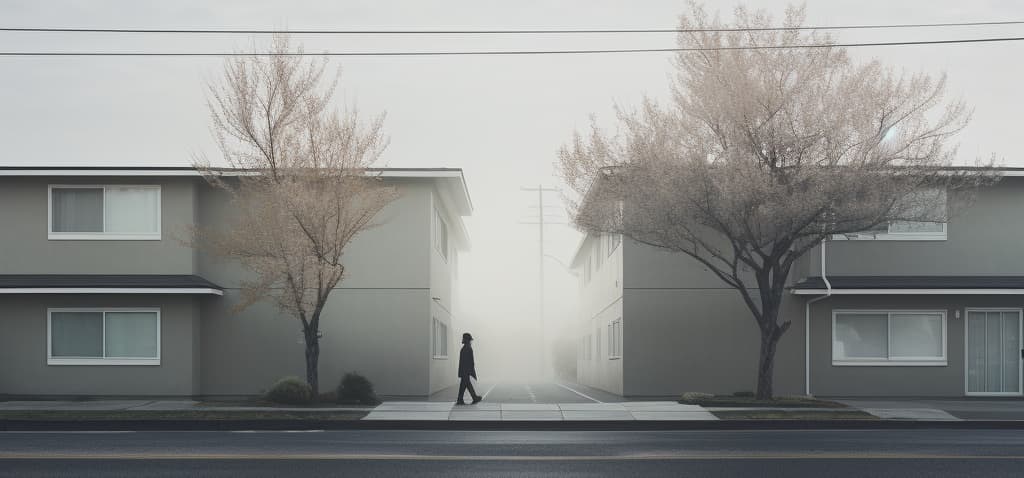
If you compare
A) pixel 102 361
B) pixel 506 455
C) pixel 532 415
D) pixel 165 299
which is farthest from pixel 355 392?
pixel 506 455

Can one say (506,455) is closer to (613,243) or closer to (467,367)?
(467,367)

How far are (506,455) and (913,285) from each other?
15.2 m

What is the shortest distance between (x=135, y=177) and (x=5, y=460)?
14357 mm

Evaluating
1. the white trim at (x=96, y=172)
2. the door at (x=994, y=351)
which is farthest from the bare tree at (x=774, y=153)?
the white trim at (x=96, y=172)

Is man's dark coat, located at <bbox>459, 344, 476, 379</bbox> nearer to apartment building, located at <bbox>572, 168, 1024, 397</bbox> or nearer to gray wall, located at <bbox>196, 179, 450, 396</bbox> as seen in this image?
gray wall, located at <bbox>196, 179, 450, 396</bbox>

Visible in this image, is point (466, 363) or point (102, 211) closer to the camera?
point (466, 363)

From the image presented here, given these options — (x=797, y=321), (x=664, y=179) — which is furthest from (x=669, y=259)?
(x=664, y=179)

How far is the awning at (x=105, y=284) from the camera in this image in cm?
2461

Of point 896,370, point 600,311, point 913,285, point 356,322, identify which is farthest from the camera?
point 600,311

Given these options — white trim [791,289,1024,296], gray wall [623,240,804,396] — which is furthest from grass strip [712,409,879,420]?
gray wall [623,240,804,396]

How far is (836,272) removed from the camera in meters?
26.6

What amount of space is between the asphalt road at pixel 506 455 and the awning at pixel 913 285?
8222mm

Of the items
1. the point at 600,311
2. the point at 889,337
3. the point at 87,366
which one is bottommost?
the point at 87,366

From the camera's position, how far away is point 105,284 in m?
24.8
